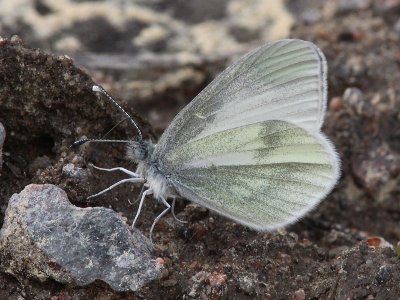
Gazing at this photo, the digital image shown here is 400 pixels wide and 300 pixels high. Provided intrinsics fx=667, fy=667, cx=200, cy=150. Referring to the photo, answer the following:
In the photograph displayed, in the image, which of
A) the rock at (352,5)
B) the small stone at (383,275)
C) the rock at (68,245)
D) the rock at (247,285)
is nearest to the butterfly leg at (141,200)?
the rock at (68,245)

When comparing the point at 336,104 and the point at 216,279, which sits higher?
the point at 216,279

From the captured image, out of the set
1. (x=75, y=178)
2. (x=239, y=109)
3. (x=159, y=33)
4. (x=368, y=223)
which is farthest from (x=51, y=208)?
(x=159, y=33)

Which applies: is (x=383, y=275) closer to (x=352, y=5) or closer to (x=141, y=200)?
(x=141, y=200)

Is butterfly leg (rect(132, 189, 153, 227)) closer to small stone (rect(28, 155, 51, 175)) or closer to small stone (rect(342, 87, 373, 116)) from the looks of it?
small stone (rect(28, 155, 51, 175))

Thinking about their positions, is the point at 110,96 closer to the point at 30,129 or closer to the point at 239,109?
the point at 30,129

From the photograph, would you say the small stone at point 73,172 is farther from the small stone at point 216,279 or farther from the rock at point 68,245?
the small stone at point 216,279

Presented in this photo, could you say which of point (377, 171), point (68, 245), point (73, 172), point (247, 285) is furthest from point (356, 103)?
point (68, 245)

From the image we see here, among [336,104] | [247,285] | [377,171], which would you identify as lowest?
[377,171]
